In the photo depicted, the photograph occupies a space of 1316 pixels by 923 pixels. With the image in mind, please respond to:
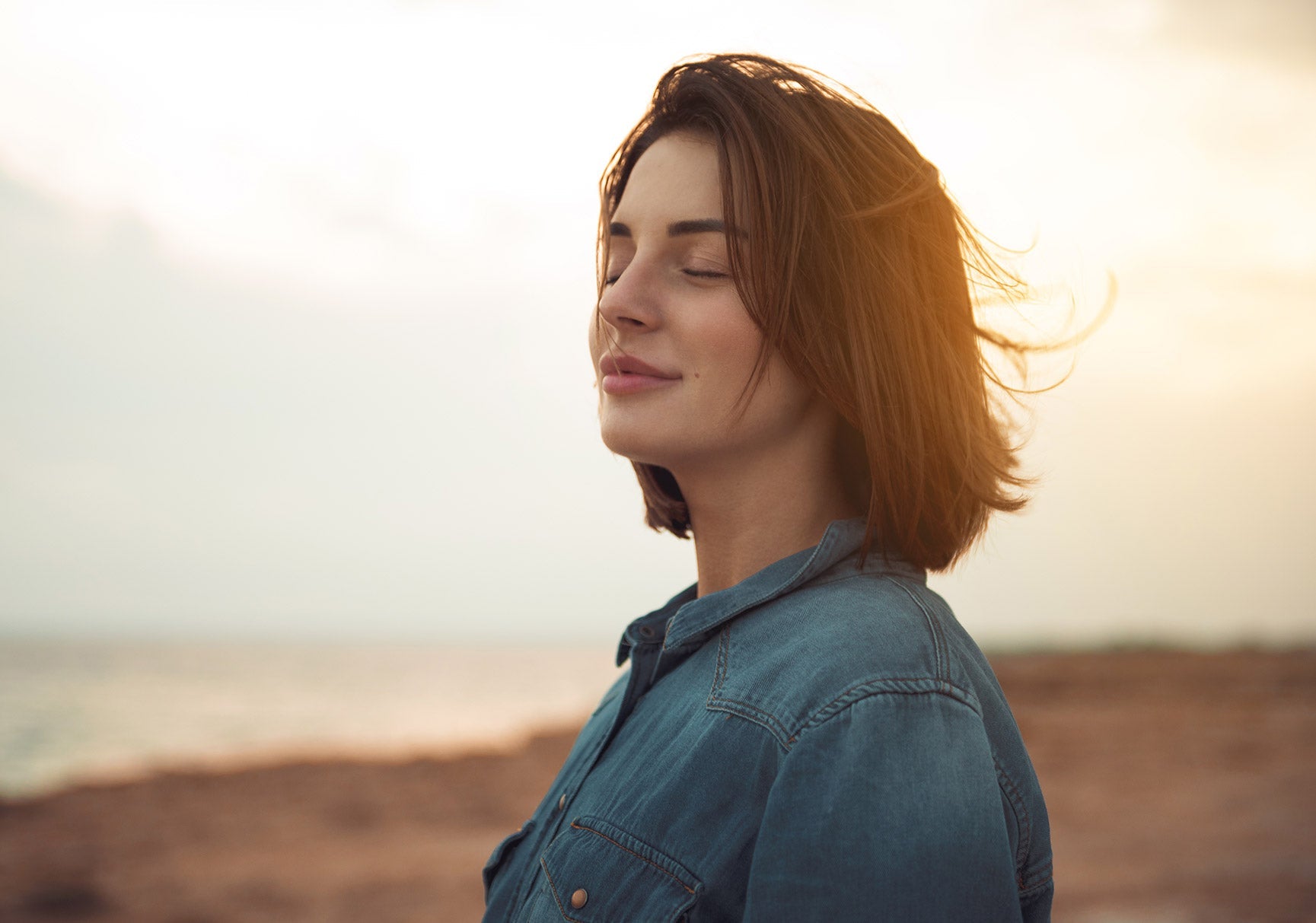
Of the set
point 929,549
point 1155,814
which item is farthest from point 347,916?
point 1155,814

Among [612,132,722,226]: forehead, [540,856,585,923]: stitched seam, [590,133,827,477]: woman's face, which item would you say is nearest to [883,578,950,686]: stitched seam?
[590,133,827,477]: woman's face

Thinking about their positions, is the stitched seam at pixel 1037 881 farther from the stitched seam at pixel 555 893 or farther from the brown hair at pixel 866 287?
the stitched seam at pixel 555 893

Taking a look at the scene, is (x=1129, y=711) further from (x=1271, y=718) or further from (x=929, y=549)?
(x=929, y=549)

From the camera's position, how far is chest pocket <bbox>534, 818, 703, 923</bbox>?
1.27 meters

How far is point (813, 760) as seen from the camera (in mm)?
1161

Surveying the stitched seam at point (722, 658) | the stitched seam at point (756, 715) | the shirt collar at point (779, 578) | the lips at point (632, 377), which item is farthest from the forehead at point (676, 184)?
the stitched seam at point (756, 715)

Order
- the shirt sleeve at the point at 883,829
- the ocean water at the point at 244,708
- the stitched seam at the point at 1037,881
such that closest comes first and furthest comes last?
the shirt sleeve at the point at 883,829, the stitched seam at the point at 1037,881, the ocean water at the point at 244,708

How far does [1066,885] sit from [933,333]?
6278 mm

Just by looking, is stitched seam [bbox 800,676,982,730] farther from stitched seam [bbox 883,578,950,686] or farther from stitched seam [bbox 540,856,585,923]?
stitched seam [bbox 540,856,585,923]

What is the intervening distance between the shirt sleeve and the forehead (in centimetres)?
95

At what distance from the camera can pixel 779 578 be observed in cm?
156

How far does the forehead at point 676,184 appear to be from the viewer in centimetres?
167

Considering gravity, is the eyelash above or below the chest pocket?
above

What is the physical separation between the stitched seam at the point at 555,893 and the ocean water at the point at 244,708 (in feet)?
38.4
